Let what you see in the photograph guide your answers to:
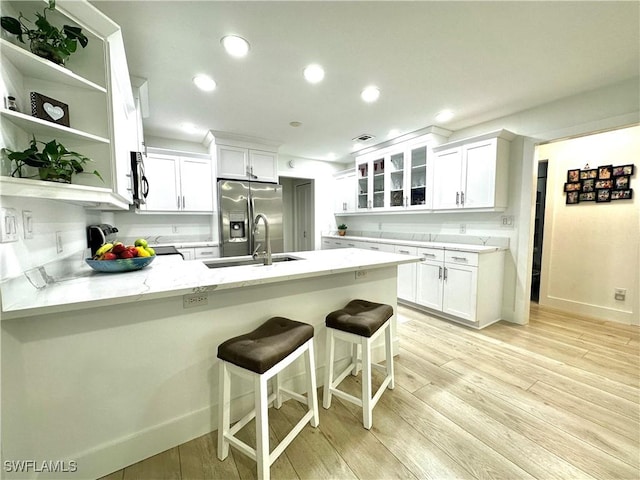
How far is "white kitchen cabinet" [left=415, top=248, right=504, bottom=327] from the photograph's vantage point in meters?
2.89

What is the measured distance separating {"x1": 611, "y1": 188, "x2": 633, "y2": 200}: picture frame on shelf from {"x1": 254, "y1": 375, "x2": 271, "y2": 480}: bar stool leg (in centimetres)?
438

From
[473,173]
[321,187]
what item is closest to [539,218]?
[473,173]

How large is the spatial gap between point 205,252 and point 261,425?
311cm

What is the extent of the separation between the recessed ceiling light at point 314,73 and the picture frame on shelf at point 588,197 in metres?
3.68

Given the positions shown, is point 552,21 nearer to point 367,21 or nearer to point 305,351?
point 367,21

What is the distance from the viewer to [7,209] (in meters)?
1.05

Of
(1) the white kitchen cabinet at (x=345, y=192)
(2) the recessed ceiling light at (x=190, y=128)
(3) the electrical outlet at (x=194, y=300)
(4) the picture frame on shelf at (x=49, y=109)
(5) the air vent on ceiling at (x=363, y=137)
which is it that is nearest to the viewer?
(4) the picture frame on shelf at (x=49, y=109)

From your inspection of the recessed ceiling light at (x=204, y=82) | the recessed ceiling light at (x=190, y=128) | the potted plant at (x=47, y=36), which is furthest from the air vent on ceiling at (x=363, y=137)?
the potted plant at (x=47, y=36)

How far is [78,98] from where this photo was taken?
1.30 m

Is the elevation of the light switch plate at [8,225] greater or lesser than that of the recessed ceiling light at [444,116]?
lesser

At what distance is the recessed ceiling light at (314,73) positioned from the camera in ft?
6.89

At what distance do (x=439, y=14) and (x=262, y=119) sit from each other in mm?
2173

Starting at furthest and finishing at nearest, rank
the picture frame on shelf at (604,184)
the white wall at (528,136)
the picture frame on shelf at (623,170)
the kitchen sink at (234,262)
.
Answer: the picture frame on shelf at (604,184), the picture frame on shelf at (623,170), the white wall at (528,136), the kitchen sink at (234,262)

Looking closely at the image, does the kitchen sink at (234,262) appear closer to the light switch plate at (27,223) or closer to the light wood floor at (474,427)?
the light switch plate at (27,223)
